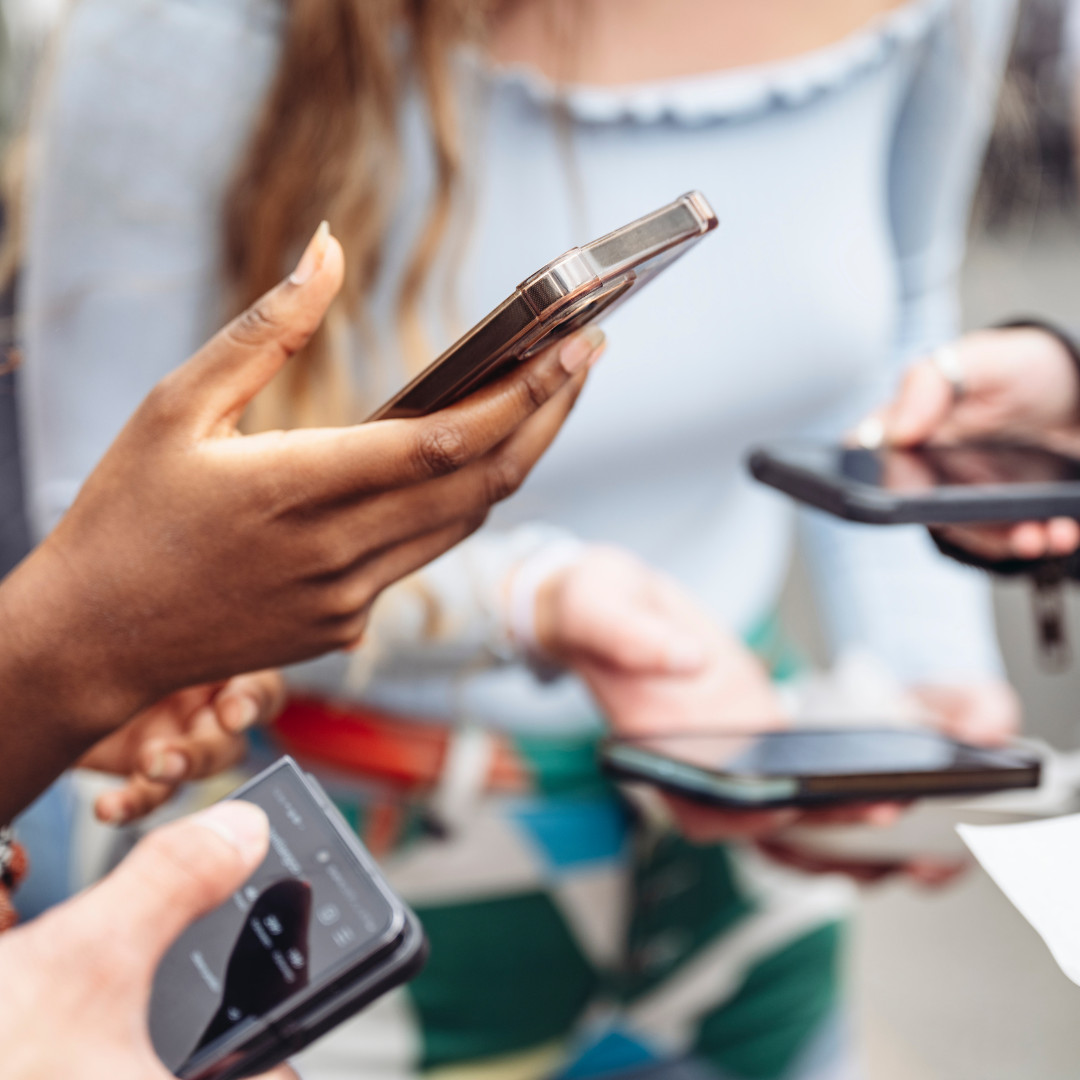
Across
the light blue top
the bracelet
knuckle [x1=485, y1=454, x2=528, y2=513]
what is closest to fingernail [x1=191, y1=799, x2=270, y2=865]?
knuckle [x1=485, y1=454, x2=528, y2=513]

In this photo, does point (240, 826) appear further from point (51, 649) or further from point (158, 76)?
point (158, 76)

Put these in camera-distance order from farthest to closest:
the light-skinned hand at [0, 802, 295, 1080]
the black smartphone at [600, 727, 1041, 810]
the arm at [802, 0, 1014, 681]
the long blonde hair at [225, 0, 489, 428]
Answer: the arm at [802, 0, 1014, 681], the long blonde hair at [225, 0, 489, 428], the black smartphone at [600, 727, 1041, 810], the light-skinned hand at [0, 802, 295, 1080]

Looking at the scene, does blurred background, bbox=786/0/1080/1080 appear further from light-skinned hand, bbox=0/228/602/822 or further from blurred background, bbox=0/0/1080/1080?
light-skinned hand, bbox=0/228/602/822

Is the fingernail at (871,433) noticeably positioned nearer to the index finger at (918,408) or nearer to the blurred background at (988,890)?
the index finger at (918,408)

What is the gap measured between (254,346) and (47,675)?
3.8 inches

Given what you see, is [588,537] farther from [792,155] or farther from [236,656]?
[236,656]

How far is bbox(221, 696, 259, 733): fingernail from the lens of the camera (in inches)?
12.9

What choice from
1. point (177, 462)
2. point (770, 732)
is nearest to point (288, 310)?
point (177, 462)

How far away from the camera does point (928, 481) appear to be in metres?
0.45

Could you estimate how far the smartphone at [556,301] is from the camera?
0.22 meters

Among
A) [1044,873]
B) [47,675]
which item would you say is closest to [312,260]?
[47,675]

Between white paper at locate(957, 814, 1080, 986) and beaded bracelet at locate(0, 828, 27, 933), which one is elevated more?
beaded bracelet at locate(0, 828, 27, 933)

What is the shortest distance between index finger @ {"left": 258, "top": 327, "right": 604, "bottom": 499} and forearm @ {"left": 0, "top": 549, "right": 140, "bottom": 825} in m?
0.07

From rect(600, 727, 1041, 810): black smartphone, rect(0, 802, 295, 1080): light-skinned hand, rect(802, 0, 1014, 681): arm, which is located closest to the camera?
rect(0, 802, 295, 1080): light-skinned hand
